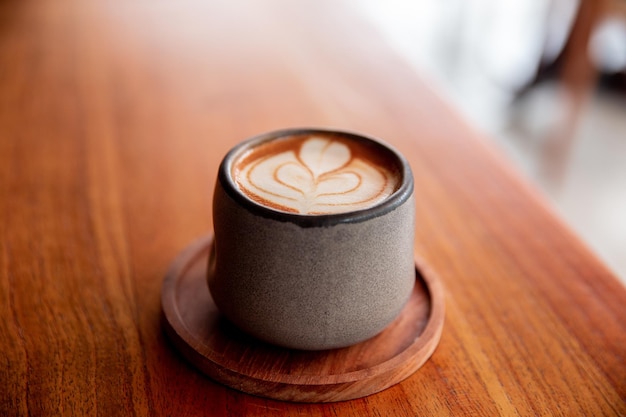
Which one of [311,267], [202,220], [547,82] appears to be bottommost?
[547,82]

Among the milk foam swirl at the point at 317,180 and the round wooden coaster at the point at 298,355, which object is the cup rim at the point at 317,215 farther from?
the round wooden coaster at the point at 298,355

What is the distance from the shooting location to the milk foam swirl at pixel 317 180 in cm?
51

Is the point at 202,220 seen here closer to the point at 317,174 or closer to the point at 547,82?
the point at 317,174

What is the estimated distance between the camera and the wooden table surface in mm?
514

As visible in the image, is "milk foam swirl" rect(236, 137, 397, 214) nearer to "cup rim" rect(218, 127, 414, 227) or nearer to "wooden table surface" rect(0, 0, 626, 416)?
"cup rim" rect(218, 127, 414, 227)

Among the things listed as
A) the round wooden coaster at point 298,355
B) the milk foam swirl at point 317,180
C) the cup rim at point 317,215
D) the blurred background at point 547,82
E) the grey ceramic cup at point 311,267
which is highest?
the cup rim at point 317,215

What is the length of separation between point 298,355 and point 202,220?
0.26 metres

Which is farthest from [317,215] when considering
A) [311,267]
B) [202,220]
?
[202,220]

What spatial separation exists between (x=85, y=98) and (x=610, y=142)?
6.60 ft

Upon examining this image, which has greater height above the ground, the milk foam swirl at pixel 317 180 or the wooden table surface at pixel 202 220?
the milk foam swirl at pixel 317 180

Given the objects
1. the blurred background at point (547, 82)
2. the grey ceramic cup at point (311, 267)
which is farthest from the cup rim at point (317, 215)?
the blurred background at point (547, 82)

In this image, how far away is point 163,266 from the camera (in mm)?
660

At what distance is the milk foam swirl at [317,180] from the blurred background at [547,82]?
620 millimetres

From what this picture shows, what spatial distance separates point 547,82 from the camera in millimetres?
2619
